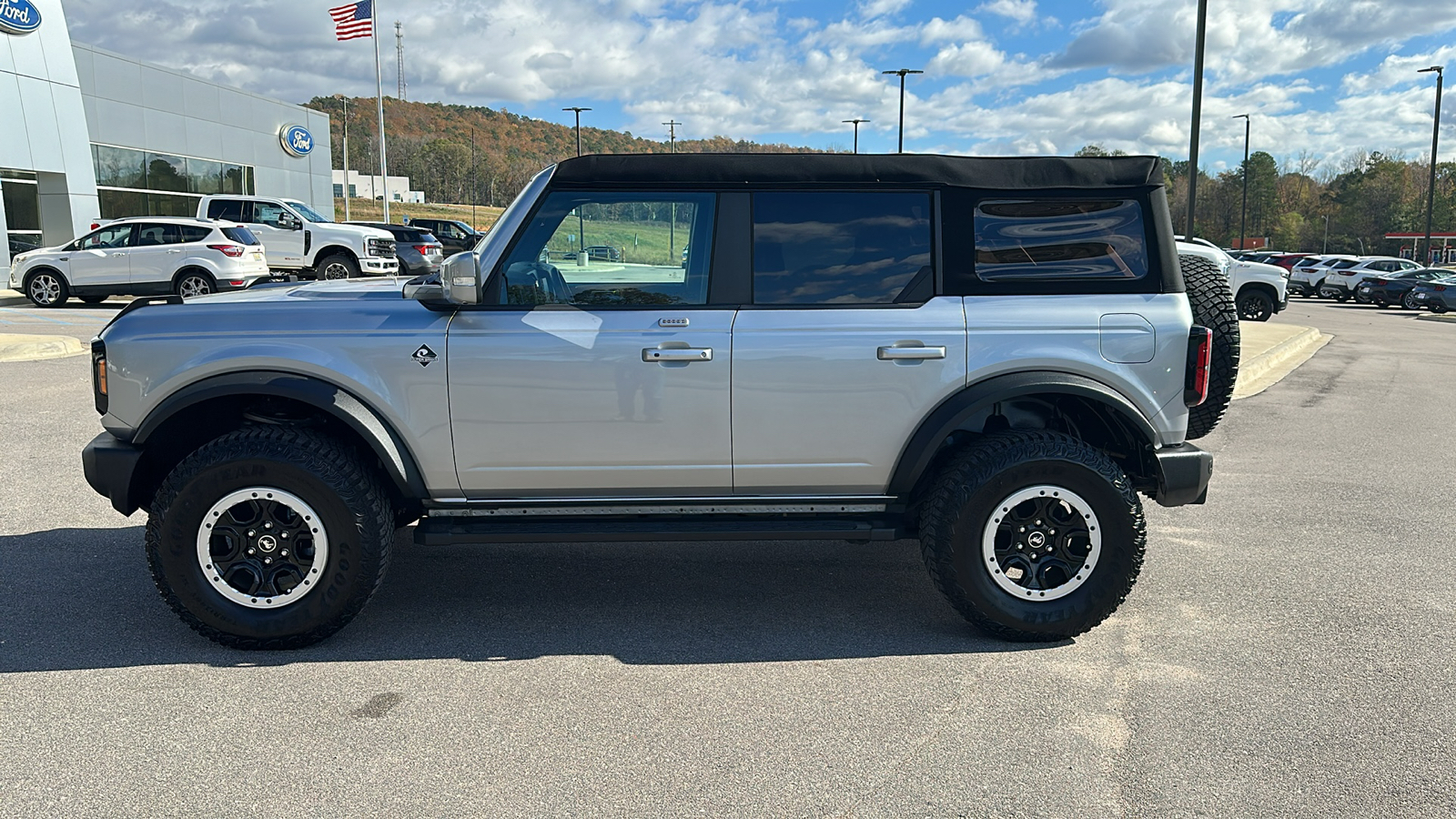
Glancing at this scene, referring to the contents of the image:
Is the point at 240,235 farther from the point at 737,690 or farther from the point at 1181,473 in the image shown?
the point at 1181,473

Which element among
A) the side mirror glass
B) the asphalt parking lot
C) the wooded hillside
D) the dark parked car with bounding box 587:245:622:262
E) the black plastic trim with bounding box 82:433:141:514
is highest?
the wooded hillside

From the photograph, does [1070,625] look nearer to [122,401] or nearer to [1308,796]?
[1308,796]

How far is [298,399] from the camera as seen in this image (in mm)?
4180

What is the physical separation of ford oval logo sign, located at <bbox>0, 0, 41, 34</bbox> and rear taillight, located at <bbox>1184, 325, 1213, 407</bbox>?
26082mm

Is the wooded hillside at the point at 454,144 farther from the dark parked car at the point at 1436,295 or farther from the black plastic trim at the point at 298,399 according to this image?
the black plastic trim at the point at 298,399

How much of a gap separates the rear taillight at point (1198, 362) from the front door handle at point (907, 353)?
106 cm

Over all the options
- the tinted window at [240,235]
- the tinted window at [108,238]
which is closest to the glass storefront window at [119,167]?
the tinted window at [108,238]

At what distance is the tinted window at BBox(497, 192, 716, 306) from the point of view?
14.2 feet

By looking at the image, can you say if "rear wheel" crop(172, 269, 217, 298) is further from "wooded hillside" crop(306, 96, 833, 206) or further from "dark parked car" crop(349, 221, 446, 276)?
"wooded hillside" crop(306, 96, 833, 206)

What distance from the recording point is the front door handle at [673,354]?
13.9ft

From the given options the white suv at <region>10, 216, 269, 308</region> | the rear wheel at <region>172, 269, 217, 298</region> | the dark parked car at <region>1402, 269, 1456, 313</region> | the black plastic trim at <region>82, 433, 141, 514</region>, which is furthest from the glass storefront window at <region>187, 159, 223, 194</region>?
the dark parked car at <region>1402, 269, 1456, 313</region>

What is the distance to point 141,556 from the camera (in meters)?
5.38

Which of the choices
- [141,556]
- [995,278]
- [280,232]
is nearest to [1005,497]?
[995,278]

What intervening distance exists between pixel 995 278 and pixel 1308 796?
220 centimetres
